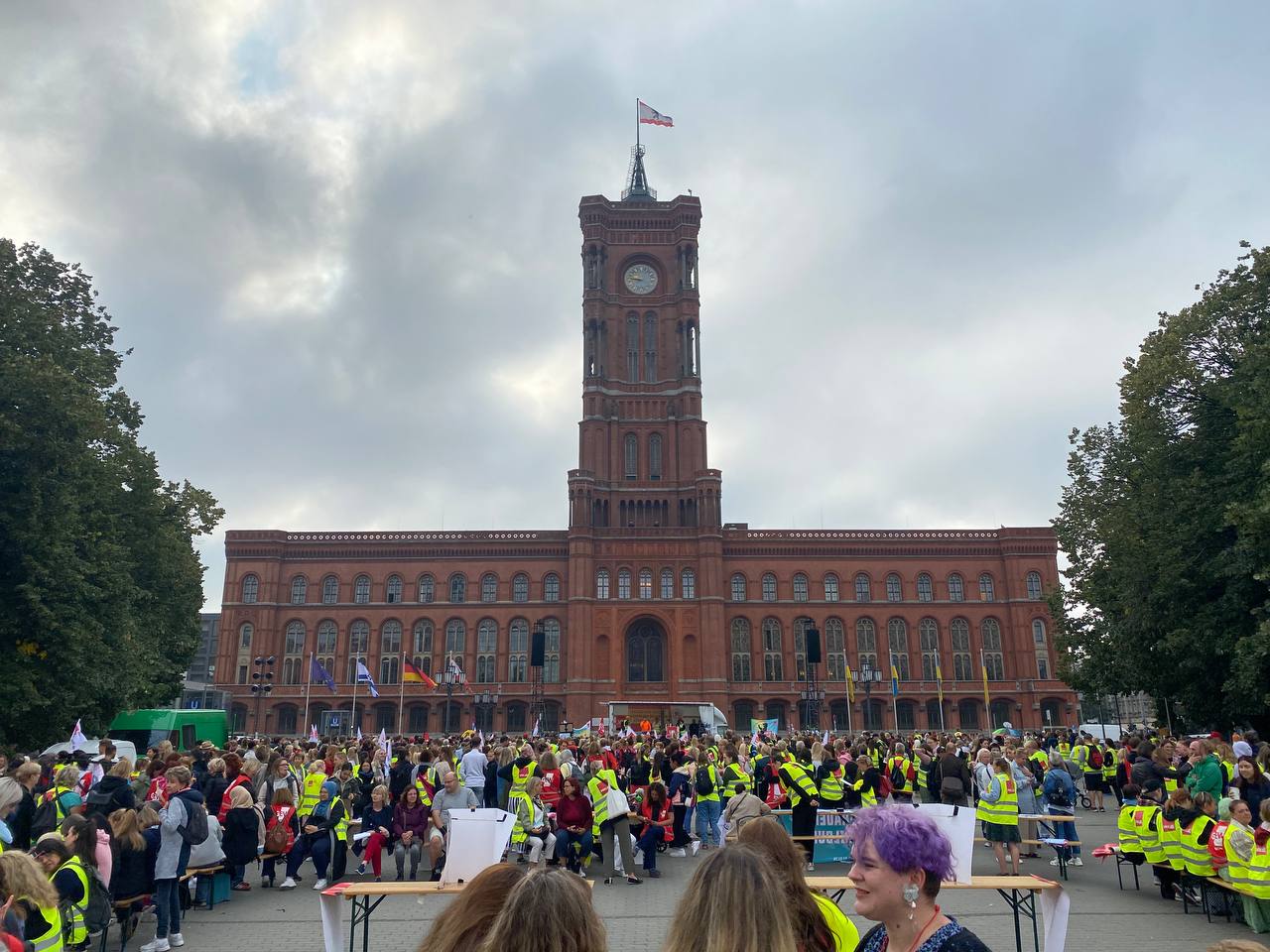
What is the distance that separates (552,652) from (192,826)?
172ft

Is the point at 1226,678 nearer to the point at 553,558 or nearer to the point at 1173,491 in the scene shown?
the point at 1173,491

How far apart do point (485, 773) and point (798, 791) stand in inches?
270

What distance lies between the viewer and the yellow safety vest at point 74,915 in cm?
804

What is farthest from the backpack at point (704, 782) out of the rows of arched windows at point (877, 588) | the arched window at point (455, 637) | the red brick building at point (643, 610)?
the arched window at point (455, 637)

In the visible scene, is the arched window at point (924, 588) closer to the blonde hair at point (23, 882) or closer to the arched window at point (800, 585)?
the arched window at point (800, 585)

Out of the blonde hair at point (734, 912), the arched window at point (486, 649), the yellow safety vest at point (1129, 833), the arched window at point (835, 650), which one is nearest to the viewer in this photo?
the blonde hair at point (734, 912)

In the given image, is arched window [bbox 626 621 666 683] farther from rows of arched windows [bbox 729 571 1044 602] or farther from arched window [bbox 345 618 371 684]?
arched window [bbox 345 618 371 684]

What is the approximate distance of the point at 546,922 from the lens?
2697 millimetres

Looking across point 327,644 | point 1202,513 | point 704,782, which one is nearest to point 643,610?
point 327,644

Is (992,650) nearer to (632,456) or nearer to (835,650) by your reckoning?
(835,650)

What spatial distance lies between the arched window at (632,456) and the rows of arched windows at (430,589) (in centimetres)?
943

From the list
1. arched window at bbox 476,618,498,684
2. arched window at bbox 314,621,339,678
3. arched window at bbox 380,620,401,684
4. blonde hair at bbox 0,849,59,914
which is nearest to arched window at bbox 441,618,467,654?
arched window at bbox 476,618,498,684

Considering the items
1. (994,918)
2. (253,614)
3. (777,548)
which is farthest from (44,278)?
(777,548)

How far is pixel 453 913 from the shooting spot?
3.00m
